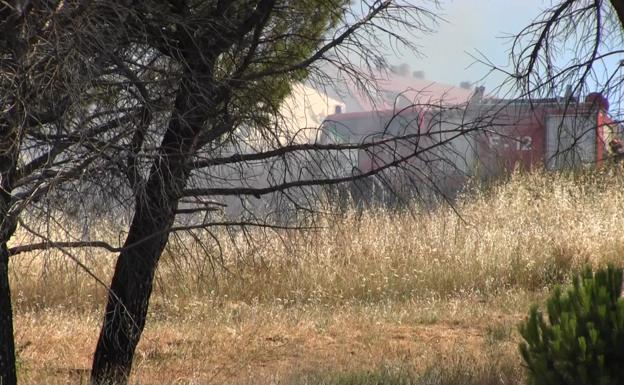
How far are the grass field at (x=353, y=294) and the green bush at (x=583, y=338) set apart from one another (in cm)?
110

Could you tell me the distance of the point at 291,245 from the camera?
22.8 ft

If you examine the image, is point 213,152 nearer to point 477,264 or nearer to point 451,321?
point 451,321

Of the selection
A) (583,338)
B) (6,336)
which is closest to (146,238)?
(6,336)

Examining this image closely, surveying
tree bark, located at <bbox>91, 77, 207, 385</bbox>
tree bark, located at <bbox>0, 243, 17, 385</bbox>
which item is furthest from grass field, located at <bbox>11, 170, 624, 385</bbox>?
tree bark, located at <bbox>0, 243, 17, 385</bbox>

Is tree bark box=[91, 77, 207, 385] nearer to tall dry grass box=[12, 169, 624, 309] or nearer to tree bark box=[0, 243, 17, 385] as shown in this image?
tree bark box=[0, 243, 17, 385]

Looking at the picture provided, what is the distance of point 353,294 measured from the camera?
1201 cm

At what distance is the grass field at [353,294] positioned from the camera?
25.2ft

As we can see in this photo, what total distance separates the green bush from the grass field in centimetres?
110

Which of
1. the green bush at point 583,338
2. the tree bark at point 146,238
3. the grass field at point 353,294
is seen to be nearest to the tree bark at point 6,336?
the grass field at point 353,294

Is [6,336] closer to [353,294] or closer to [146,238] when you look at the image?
[146,238]

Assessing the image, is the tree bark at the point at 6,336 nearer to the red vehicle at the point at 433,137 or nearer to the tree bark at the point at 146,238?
the tree bark at the point at 146,238

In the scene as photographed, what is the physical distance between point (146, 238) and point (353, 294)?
6527mm

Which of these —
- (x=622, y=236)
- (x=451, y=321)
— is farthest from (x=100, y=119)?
(x=622, y=236)

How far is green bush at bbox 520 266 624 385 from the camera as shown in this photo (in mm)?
5637
